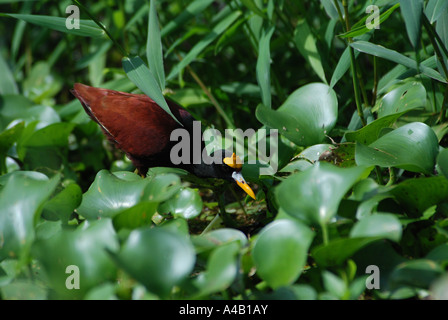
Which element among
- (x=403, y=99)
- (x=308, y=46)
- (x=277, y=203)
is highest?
(x=308, y=46)

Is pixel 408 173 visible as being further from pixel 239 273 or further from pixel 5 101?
pixel 5 101

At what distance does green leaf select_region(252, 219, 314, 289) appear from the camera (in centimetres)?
119

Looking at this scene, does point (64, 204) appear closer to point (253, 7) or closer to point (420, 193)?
point (420, 193)

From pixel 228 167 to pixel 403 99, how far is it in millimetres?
754

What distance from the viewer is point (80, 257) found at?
1.26 m

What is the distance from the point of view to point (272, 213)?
183cm

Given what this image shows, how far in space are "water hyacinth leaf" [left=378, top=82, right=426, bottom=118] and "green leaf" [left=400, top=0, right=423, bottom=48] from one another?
1.18ft

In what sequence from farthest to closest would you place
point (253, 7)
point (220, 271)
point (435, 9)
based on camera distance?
point (253, 7)
point (435, 9)
point (220, 271)

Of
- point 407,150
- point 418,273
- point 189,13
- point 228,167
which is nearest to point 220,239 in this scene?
point 418,273


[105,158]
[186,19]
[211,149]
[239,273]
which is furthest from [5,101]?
[239,273]

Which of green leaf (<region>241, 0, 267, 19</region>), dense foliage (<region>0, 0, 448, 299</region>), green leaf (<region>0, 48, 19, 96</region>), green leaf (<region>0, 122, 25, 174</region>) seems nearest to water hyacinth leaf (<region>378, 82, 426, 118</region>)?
dense foliage (<region>0, 0, 448, 299</region>)

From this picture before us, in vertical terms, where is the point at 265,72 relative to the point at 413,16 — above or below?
below

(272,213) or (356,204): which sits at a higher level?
(356,204)
